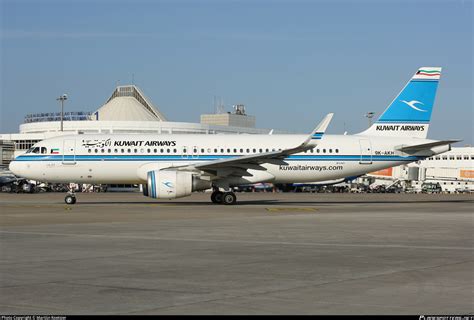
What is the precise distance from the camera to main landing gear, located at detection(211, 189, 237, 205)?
37.4 meters

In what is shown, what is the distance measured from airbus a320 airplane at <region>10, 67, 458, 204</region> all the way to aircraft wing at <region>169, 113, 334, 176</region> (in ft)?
0.17

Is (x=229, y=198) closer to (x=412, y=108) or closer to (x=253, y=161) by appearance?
(x=253, y=161)

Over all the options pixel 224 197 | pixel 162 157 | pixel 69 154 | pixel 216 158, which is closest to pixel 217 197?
pixel 224 197

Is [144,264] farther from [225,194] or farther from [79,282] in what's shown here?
[225,194]

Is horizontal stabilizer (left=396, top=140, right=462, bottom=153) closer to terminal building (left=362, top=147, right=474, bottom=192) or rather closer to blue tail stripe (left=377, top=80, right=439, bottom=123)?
blue tail stripe (left=377, top=80, right=439, bottom=123)

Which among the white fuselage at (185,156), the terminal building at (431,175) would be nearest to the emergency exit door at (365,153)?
the white fuselage at (185,156)

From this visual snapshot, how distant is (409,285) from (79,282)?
4873 millimetres

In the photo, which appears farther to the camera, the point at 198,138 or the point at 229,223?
the point at 198,138

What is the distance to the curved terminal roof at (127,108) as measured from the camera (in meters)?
150

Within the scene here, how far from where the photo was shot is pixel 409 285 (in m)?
9.95

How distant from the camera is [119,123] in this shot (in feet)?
423

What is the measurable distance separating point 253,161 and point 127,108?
119391mm

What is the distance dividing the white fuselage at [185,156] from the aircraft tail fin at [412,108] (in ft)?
3.71

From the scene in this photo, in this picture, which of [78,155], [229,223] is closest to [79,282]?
[229,223]
